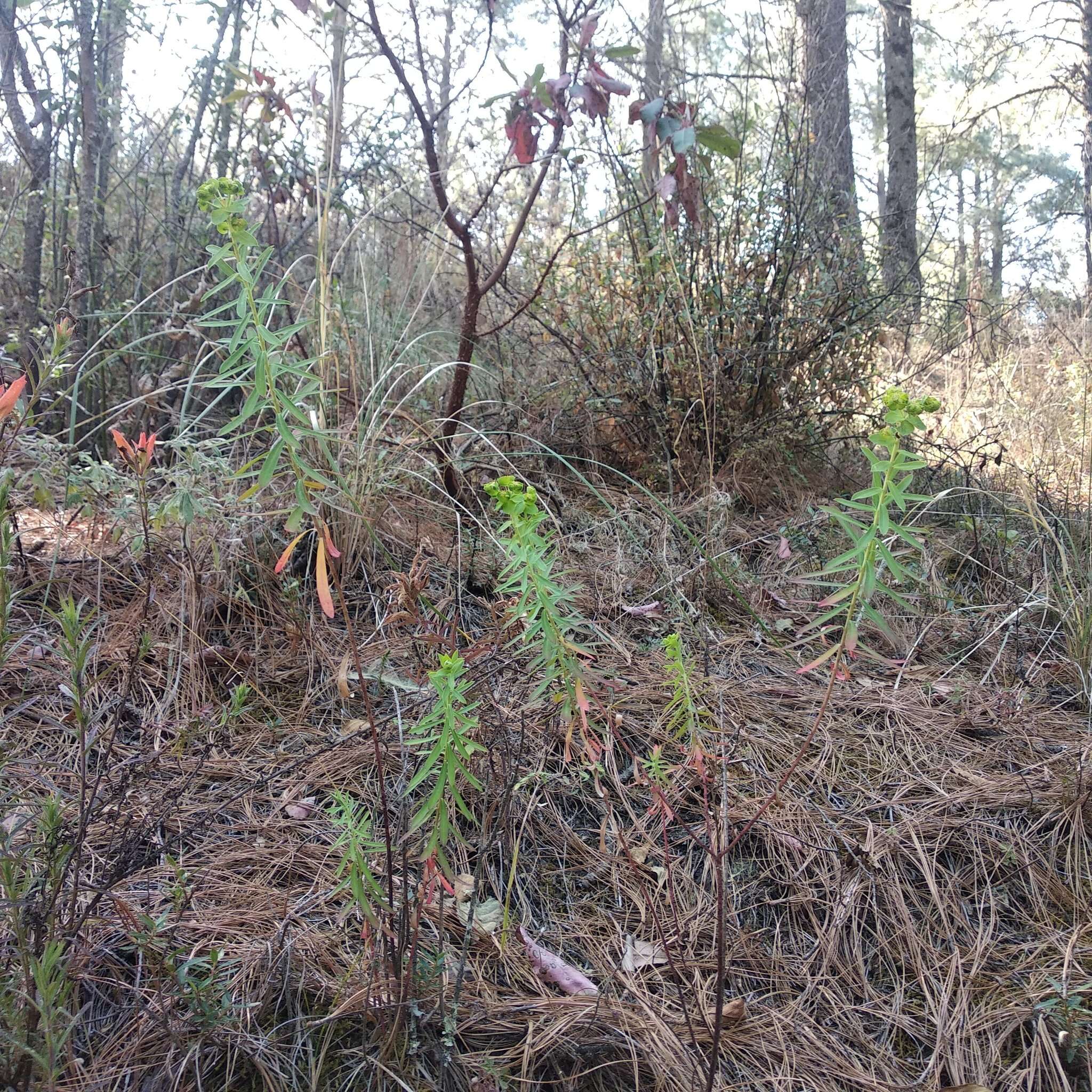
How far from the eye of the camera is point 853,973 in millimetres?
1494

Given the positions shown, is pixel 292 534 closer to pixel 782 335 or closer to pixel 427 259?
pixel 782 335

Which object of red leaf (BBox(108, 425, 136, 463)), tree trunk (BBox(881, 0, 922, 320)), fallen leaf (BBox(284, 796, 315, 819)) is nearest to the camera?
fallen leaf (BBox(284, 796, 315, 819))

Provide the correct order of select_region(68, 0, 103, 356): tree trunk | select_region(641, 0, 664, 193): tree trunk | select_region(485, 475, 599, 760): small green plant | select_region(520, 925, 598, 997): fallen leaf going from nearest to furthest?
select_region(485, 475, 599, 760): small green plant, select_region(520, 925, 598, 997): fallen leaf, select_region(641, 0, 664, 193): tree trunk, select_region(68, 0, 103, 356): tree trunk

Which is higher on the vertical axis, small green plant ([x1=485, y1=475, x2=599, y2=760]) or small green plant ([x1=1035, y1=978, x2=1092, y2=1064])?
small green plant ([x1=485, y1=475, x2=599, y2=760])

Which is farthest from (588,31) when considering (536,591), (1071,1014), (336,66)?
(1071,1014)

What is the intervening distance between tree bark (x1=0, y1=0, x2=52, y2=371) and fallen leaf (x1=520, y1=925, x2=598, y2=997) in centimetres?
307

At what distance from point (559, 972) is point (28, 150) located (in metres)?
3.75

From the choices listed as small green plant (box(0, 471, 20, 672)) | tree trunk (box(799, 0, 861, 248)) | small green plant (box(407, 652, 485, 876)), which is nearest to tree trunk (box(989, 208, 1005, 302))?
tree trunk (box(799, 0, 861, 248))

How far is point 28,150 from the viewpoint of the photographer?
338 cm

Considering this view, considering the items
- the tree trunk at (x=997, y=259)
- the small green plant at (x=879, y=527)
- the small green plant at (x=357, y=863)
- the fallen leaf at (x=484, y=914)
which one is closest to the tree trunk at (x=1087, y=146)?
the tree trunk at (x=997, y=259)

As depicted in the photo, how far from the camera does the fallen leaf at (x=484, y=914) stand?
1.48 metres

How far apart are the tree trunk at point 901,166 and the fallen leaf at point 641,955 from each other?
2.65 m

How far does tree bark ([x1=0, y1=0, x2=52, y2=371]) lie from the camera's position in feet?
10.9

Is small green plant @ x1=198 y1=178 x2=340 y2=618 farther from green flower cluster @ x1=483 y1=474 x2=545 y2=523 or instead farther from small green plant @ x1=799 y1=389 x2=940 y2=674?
small green plant @ x1=799 y1=389 x2=940 y2=674
